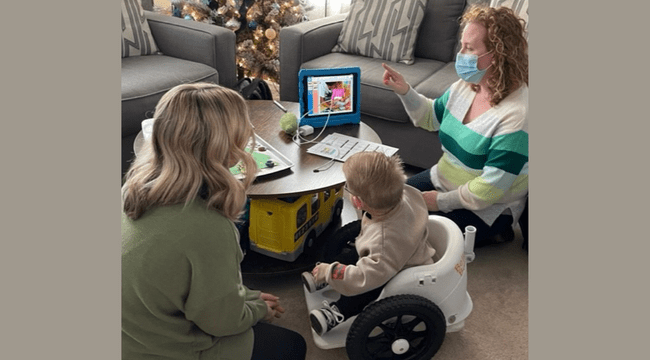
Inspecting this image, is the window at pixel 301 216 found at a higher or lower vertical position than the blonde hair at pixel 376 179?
lower

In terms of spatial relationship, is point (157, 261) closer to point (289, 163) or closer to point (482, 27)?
point (289, 163)

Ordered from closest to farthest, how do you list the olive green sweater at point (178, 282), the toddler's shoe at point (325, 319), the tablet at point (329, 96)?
the olive green sweater at point (178, 282), the toddler's shoe at point (325, 319), the tablet at point (329, 96)

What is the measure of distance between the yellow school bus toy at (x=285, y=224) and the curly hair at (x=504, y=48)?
69cm

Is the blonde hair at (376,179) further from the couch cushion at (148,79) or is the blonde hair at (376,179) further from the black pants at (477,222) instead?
the couch cushion at (148,79)

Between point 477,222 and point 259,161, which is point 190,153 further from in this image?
point 477,222

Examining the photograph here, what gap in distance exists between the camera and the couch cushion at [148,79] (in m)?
2.54

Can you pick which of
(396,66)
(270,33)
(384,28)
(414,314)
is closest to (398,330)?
(414,314)

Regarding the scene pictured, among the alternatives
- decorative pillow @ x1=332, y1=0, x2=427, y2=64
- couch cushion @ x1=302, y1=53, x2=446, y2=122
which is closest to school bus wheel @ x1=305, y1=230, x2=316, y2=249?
couch cushion @ x1=302, y1=53, x2=446, y2=122

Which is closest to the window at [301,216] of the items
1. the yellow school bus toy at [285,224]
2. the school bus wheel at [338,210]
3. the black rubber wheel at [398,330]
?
the yellow school bus toy at [285,224]

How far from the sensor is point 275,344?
1.45 metres

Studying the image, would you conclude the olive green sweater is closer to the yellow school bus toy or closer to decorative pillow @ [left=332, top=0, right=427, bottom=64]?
the yellow school bus toy

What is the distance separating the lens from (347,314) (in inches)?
67.1

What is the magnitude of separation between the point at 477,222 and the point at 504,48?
24.4 inches

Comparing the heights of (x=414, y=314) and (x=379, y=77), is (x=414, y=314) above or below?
below
